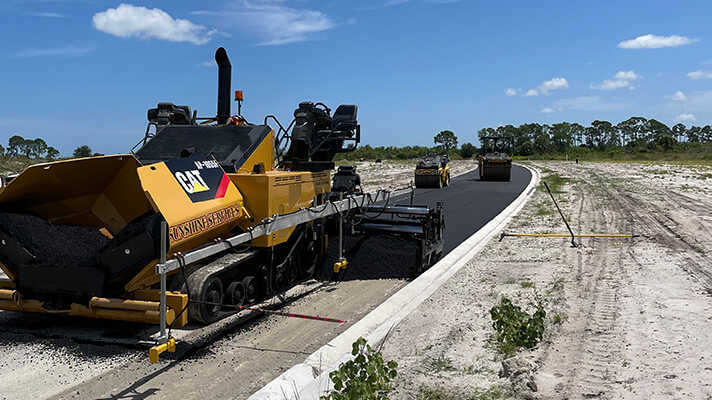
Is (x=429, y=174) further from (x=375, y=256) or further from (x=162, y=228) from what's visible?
(x=162, y=228)

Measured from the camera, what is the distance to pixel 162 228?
4.66m

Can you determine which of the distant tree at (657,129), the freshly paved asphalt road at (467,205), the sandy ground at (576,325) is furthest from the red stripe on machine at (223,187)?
the distant tree at (657,129)

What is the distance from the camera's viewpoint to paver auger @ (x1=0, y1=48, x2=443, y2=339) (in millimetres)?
5117

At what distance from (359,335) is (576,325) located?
2.20 m

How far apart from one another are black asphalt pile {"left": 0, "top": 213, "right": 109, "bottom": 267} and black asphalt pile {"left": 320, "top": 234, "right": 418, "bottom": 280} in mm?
3536

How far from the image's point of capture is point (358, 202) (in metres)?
8.61

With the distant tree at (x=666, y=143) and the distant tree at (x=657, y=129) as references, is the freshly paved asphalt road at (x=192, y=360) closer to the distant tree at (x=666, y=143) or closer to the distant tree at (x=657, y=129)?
the distant tree at (x=666, y=143)

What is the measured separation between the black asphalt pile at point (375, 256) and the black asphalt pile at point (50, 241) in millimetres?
3536

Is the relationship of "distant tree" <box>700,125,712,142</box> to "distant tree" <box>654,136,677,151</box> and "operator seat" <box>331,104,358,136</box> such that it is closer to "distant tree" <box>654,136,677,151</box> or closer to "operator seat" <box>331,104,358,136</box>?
"distant tree" <box>654,136,677,151</box>

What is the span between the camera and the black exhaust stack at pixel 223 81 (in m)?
8.17

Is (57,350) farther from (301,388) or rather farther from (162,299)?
(301,388)

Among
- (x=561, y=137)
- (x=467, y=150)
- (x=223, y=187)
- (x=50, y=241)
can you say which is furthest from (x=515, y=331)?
(x=561, y=137)

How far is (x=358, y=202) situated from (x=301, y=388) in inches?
182

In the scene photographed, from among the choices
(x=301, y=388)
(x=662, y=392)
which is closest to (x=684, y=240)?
(x=662, y=392)
